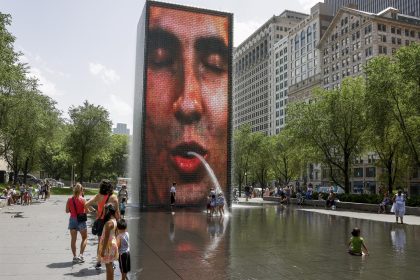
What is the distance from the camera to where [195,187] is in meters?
32.5

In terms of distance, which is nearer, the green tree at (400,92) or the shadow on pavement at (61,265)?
the shadow on pavement at (61,265)

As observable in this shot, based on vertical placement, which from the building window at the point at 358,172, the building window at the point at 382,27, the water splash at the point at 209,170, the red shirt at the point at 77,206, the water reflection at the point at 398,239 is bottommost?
the water reflection at the point at 398,239

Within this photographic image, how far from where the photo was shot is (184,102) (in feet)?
108

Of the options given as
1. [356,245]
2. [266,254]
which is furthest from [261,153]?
[266,254]

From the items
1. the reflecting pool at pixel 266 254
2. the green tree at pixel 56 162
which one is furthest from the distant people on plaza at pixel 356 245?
the green tree at pixel 56 162

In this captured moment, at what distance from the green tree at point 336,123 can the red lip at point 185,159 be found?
48.8ft

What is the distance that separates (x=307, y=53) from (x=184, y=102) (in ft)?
334

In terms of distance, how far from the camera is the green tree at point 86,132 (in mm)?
63438

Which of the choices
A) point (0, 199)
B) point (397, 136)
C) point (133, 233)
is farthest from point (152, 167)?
point (397, 136)

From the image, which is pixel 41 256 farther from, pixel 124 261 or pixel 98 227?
pixel 124 261

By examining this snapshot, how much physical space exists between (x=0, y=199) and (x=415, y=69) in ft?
103

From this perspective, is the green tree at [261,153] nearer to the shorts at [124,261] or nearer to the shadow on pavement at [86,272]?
the shadow on pavement at [86,272]

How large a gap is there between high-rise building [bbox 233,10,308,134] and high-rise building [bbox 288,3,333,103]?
16775 millimetres

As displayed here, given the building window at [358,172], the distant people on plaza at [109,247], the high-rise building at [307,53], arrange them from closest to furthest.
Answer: the distant people on plaza at [109,247], the building window at [358,172], the high-rise building at [307,53]
